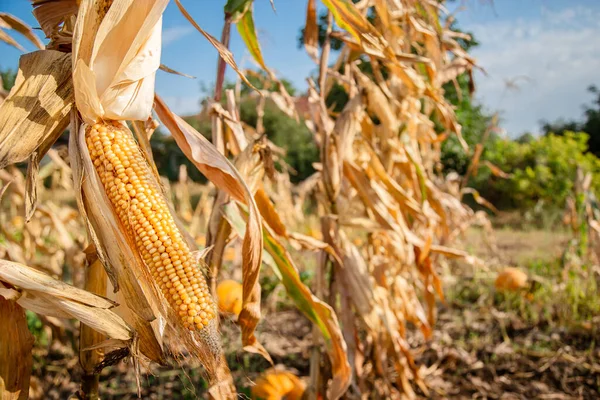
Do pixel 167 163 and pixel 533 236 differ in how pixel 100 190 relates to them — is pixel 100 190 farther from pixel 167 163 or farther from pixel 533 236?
pixel 167 163

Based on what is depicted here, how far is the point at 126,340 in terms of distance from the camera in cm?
100

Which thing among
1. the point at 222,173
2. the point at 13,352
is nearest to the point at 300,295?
the point at 222,173

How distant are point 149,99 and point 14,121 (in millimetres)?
286

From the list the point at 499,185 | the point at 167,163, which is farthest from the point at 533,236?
the point at 167,163

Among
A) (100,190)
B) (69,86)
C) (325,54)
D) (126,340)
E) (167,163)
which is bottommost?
(167,163)

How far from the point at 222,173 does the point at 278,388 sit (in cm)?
125


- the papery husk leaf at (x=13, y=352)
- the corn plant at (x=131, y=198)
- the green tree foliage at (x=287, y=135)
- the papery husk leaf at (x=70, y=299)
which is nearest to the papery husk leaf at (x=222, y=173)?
the corn plant at (x=131, y=198)

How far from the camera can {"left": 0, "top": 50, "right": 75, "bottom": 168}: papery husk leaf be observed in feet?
3.26

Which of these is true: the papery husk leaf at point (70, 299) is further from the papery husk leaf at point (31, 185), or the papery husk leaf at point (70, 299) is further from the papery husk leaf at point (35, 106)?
the papery husk leaf at point (35, 106)

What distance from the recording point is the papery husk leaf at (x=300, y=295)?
1.55 metres

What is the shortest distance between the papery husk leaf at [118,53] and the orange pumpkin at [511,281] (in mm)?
3201

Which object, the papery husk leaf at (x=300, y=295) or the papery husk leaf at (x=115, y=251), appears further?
the papery husk leaf at (x=300, y=295)

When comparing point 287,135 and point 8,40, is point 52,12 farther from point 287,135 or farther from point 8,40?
point 287,135

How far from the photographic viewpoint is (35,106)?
1025mm
